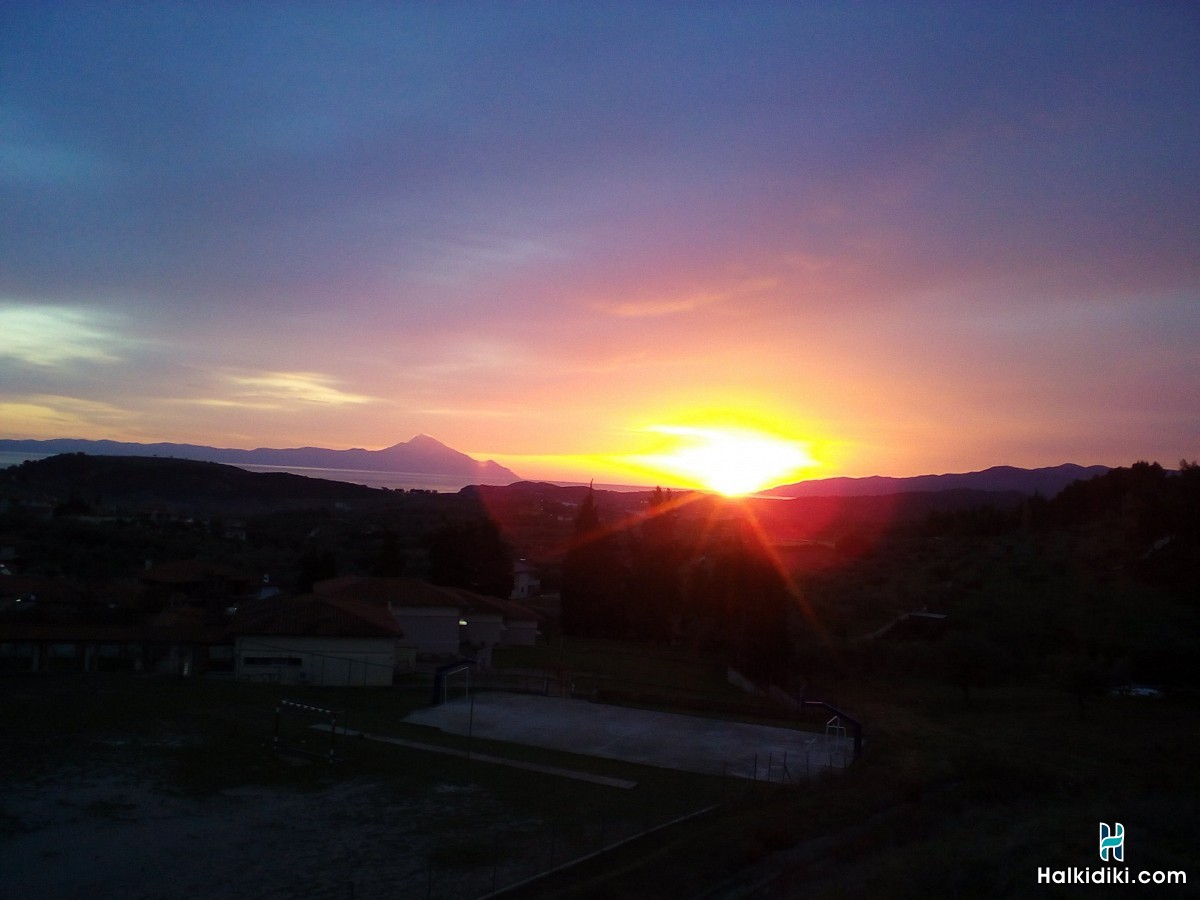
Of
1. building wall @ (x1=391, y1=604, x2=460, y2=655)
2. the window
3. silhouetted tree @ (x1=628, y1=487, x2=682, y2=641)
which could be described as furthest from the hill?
the window

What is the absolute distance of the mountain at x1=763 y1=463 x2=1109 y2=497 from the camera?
143 m

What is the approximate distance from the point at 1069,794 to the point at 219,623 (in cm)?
3301

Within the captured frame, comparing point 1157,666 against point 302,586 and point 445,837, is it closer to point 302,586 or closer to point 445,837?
point 445,837

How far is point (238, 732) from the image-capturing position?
20.3 meters

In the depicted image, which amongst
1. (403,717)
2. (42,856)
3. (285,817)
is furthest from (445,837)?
(403,717)

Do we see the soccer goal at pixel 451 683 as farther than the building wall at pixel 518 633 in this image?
No

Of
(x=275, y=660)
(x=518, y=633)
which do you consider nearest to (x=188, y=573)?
(x=518, y=633)

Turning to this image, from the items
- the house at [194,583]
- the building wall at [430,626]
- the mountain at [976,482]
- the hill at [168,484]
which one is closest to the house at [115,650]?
the building wall at [430,626]

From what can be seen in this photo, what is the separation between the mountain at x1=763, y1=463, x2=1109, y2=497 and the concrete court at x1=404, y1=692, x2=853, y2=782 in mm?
122175

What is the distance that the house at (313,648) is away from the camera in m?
29.0

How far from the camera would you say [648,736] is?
78.0 feet

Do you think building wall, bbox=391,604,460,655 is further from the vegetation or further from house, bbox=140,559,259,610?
house, bbox=140,559,259,610

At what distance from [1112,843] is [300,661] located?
24.1 m

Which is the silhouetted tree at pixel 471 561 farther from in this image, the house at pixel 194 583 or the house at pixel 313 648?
the house at pixel 313 648
